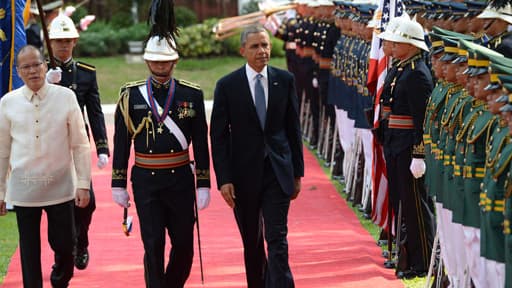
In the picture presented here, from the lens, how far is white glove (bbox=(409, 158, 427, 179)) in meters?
10.2

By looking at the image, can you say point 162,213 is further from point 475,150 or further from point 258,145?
point 475,150

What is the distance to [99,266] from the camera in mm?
11484

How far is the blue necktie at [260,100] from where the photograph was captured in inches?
368

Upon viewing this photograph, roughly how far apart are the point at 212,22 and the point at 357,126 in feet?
68.4

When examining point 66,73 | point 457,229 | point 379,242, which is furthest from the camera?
point 379,242

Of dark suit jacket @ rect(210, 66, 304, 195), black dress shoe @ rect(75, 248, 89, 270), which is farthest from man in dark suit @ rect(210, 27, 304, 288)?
black dress shoe @ rect(75, 248, 89, 270)

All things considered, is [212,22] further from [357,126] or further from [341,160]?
[357,126]

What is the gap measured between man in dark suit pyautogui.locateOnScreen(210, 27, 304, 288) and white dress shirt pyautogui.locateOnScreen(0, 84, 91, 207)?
38.4 inches

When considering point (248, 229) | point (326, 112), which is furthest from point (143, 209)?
point (326, 112)

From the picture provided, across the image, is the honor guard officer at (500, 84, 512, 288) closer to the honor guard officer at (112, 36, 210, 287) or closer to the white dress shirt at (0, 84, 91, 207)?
the honor guard officer at (112, 36, 210, 287)

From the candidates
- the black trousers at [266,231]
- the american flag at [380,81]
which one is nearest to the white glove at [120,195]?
the black trousers at [266,231]

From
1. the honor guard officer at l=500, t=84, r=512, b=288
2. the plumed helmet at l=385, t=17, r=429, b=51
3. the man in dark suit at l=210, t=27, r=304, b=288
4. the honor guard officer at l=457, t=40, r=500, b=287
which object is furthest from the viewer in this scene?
the plumed helmet at l=385, t=17, r=429, b=51

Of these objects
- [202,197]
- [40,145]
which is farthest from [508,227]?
[40,145]

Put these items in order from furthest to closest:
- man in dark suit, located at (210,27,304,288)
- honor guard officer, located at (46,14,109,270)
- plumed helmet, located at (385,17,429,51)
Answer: honor guard officer, located at (46,14,109,270) → plumed helmet, located at (385,17,429,51) → man in dark suit, located at (210,27,304,288)
